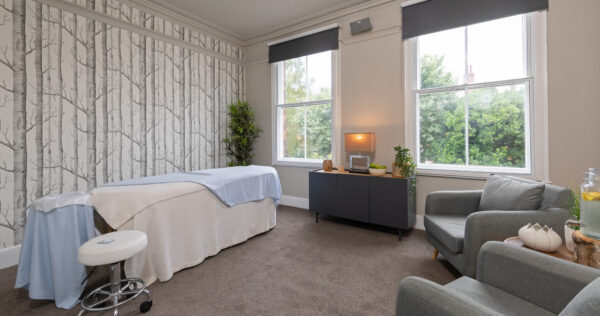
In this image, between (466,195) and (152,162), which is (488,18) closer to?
(466,195)

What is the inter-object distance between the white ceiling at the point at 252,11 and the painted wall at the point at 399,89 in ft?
0.83

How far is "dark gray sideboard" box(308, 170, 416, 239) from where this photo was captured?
3.04m

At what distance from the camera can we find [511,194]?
2.13 m

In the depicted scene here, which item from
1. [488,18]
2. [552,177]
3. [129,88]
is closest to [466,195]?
[552,177]

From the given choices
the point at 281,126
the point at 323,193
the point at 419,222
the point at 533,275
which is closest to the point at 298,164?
the point at 281,126

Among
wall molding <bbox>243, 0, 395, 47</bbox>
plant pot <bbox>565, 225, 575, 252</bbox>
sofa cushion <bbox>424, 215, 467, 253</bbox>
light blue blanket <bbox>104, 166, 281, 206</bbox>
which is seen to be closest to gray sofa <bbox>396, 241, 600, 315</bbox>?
plant pot <bbox>565, 225, 575, 252</bbox>

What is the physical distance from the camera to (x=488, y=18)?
2.92 m

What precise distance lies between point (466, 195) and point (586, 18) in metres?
2.12

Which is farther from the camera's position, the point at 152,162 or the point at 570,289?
the point at 152,162

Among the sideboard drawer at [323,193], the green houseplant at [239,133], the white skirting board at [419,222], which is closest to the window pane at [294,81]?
the green houseplant at [239,133]

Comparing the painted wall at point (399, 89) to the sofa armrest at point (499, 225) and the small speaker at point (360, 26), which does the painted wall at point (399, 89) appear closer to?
the small speaker at point (360, 26)

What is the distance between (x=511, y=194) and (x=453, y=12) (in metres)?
2.31

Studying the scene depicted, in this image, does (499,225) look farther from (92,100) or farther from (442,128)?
(92,100)

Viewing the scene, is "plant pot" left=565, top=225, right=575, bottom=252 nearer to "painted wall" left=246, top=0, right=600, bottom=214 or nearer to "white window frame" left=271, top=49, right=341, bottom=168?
"painted wall" left=246, top=0, right=600, bottom=214
